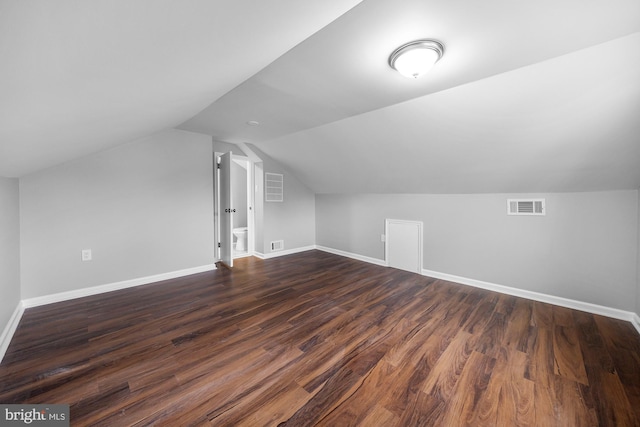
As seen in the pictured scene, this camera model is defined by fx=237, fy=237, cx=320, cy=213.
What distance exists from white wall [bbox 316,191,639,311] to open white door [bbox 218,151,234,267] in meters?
2.58

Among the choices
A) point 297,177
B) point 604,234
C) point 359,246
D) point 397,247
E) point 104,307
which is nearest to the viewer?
point 604,234

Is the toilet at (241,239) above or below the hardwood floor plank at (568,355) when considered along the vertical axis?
above

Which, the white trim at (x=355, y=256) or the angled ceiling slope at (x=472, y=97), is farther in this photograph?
the white trim at (x=355, y=256)

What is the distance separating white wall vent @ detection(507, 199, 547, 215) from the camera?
8.75 feet

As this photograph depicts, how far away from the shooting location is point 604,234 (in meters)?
2.32

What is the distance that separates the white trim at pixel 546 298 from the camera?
2.26 meters

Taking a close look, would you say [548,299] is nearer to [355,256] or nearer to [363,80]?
[355,256]

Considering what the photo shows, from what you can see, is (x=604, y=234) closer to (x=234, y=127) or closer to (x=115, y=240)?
(x=234, y=127)

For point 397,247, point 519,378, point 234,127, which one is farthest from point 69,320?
point 397,247

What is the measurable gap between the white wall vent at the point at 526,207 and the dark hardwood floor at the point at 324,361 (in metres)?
1.01

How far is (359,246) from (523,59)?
3.38 metres

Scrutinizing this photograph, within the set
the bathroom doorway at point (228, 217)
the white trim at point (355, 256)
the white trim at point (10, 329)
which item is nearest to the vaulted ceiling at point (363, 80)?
the bathroom doorway at point (228, 217)

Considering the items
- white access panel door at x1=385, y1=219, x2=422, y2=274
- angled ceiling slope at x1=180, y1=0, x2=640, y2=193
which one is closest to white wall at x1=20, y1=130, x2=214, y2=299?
angled ceiling slope at x1=180, y1=0, x2=640, y2=193

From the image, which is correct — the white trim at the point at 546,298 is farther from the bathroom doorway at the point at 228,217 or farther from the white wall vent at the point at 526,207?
the bathroom doorway at the point at 228,217
